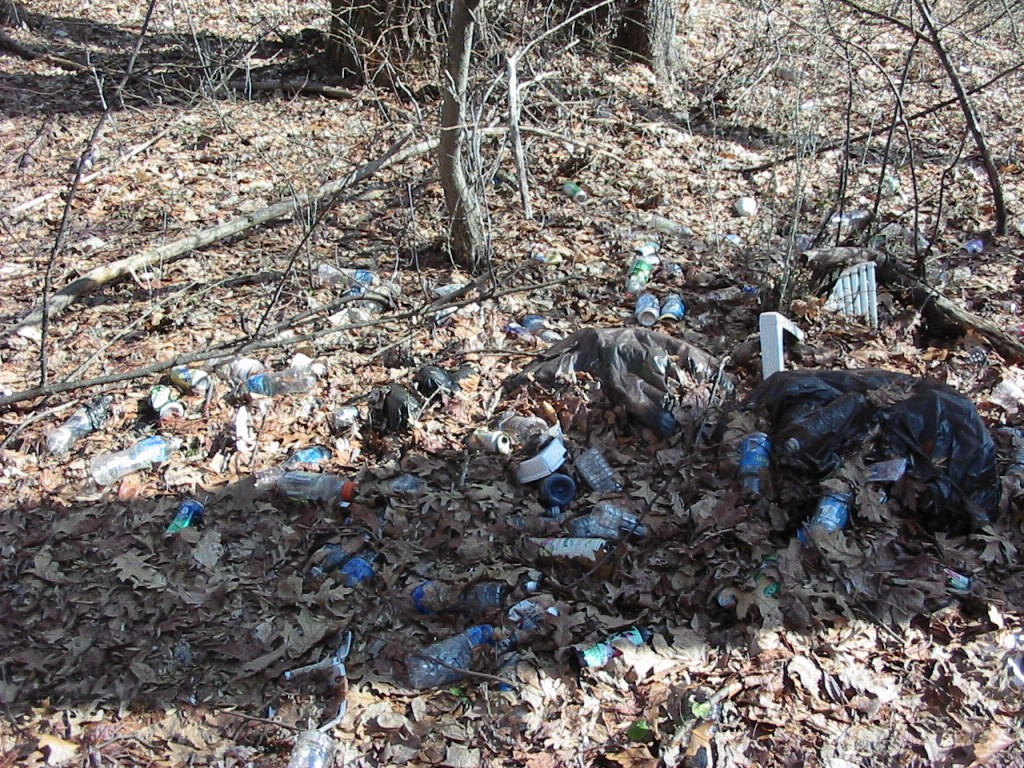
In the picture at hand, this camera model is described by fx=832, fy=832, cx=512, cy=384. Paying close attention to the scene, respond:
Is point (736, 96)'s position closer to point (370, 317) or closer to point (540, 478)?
point (370, 317)

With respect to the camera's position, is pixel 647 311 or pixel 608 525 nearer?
pixel 608 525

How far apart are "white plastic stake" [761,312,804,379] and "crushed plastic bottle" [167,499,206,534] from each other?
2.81m

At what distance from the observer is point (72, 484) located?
399 cm

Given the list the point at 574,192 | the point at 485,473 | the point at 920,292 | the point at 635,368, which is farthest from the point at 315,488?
the point at 920,292

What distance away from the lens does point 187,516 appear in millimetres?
3736

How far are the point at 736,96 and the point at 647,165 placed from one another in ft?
5.19

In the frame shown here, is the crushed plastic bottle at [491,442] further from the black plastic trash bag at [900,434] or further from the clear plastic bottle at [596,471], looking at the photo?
the black plastic trash bag at [900,434]

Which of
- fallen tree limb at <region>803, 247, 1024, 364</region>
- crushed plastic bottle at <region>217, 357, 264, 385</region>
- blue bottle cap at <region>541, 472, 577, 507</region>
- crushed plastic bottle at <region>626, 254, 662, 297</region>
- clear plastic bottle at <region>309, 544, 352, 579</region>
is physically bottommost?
clear plastic bottle at <region>309, 544, 352, 579</region>

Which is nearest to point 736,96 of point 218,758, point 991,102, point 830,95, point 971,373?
point 830,95

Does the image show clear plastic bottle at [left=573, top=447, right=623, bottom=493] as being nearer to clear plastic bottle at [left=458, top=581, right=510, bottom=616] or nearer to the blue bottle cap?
the blue bottle cap

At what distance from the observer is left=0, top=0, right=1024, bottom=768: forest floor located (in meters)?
2.90

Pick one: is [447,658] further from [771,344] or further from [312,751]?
[771,344]

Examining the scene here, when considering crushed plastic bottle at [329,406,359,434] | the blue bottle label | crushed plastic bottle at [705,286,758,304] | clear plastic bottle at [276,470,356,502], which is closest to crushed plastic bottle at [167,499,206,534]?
→ clear plastic bottle at [276,470,356,502]

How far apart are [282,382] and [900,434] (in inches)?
120
